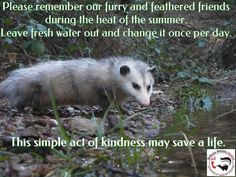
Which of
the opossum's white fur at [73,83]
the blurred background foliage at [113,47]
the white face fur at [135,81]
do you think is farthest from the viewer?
the blurred background foliage at [113,47]

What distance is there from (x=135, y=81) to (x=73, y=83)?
0.50m

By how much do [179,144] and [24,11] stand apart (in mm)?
3063

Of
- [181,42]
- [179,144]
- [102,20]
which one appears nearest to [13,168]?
[179,144]

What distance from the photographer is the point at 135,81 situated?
4.20 m

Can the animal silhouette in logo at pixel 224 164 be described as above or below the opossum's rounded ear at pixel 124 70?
below

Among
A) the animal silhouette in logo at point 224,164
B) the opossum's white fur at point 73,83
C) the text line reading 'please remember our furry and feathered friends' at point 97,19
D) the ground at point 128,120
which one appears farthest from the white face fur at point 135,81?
the animal silhouette in logo at point 224,164

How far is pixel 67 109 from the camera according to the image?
4648mm

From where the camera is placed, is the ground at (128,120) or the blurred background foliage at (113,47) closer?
the ground at (128,120)

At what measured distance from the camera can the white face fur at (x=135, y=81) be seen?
163 inches

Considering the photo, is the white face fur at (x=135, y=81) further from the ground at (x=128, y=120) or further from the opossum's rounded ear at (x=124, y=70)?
the ground at (x=128, y=120)

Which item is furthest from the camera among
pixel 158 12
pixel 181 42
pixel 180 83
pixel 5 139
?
pixel 181 42

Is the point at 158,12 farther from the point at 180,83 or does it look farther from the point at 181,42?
the point at 181,42

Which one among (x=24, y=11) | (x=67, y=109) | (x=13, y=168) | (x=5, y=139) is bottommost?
(x=13, y=168)

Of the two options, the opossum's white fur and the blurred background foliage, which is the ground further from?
the opossum's white fur
